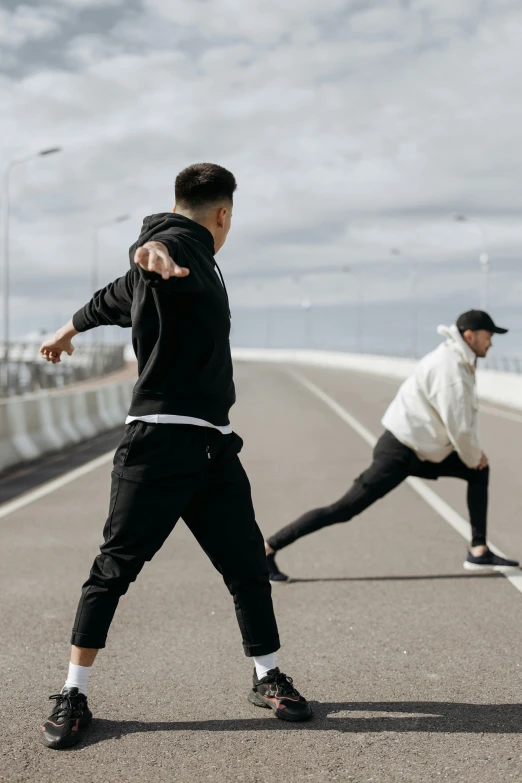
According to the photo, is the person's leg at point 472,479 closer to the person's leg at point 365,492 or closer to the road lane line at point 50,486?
the person's leg at point 365,492

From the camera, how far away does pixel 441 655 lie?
508 centimetres

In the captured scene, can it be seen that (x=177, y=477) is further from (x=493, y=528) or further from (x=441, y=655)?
(x=493, y=528)

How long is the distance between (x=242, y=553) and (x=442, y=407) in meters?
2.55

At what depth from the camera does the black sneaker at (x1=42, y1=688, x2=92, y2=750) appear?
383 cm

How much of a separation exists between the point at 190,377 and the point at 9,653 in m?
2.05

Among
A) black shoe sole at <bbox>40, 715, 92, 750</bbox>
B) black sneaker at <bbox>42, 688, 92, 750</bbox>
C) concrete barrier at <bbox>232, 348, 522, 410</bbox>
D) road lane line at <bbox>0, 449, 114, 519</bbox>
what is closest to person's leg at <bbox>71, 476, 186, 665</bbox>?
black sneaker at <bbox>42, 688, 92, 750</bbox>

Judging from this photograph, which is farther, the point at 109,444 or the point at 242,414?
the point at 242,414

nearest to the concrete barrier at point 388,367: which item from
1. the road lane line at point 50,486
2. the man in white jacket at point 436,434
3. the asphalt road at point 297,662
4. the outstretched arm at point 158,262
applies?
the road lane line at point 50,486

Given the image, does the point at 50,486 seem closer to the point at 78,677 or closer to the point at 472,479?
the point at 472,479

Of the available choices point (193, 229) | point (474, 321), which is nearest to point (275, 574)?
point (474, 321)

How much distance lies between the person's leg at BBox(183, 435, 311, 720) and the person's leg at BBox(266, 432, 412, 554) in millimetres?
2472

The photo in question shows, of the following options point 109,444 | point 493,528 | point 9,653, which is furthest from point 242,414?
point 9,653

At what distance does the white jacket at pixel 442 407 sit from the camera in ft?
20.7

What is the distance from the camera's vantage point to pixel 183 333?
378 cm
